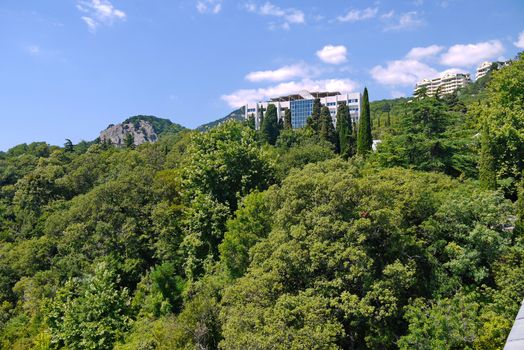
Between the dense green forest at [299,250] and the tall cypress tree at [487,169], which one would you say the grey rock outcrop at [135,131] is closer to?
the dense green forest at [299,250]

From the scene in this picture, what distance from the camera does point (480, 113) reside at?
3291 cm

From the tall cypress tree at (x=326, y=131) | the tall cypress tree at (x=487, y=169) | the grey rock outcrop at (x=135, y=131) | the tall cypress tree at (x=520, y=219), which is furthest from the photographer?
the grey rock outcrop at (x=135, y=131)

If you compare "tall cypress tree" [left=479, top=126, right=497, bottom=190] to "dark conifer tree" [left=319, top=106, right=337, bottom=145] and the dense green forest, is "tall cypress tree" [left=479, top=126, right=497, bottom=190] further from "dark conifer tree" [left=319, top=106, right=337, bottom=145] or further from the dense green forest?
"dark conifer tree" [left=319, top=106, right=337, bottom=145]

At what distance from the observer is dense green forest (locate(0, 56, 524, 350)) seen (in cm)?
1598

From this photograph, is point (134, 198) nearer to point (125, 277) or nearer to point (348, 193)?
point (125, 277)

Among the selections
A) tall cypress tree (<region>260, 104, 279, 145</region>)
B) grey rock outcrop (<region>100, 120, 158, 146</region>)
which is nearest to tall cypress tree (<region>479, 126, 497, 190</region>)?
tall cypress tree (<region>260, 104, 279, 145</region>)

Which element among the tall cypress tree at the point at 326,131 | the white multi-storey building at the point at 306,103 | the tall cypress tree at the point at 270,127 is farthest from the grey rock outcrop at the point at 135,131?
the tall cypress tree at the point at 326,131

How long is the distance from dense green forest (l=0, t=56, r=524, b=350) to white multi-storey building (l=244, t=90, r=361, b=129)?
166ft

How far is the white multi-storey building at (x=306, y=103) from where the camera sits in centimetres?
9569

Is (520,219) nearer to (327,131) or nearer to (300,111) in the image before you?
(327,131)

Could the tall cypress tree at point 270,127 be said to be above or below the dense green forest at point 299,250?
above

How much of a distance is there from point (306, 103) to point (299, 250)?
83956 millimetres

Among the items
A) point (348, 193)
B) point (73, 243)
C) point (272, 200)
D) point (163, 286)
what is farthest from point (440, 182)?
point (73, 243)

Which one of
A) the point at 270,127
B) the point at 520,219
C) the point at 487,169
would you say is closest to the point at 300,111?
the point at 270,127
